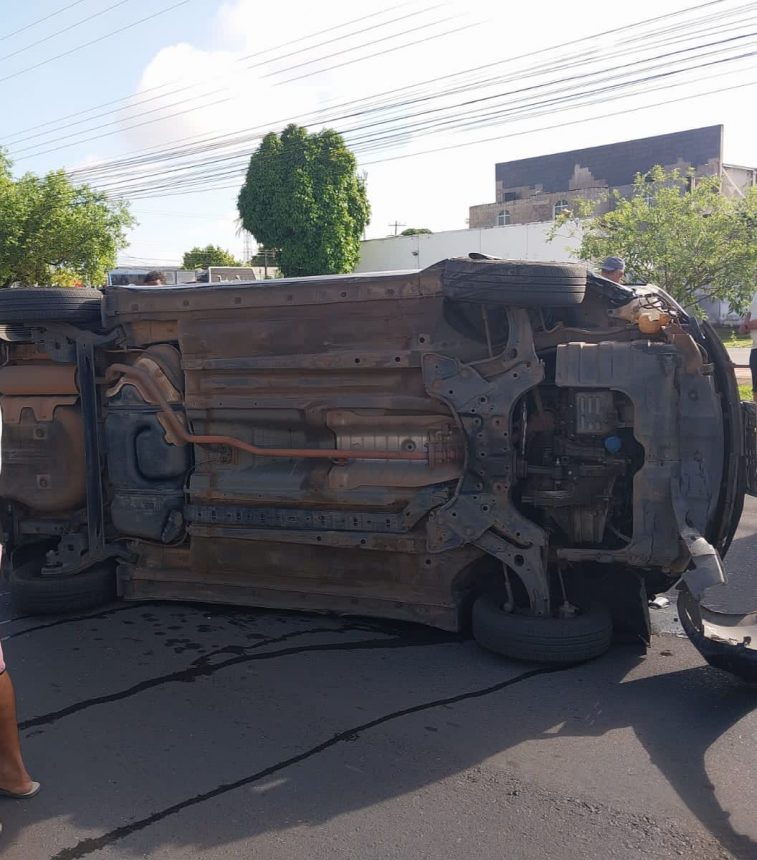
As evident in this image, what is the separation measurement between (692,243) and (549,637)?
1283cm

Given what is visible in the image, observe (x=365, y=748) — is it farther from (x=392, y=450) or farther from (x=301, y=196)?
(x=301, y=196)

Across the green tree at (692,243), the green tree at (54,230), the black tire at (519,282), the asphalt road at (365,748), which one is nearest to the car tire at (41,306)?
the asphalt road at (365,748)

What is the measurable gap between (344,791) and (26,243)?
24.6 metres

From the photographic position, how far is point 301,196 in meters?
34.7

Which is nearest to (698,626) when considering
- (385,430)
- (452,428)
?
(452,428)

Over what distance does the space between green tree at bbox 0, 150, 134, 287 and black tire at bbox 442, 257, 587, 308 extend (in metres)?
22.0

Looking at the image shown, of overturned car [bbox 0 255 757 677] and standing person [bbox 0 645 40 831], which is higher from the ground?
overturned car [bbox 0 255 757 677]

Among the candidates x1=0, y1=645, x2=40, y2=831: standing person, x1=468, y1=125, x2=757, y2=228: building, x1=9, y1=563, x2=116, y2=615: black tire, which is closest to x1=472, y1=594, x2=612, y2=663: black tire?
x1=0, y1=645, x2=40, y2=831: standing person

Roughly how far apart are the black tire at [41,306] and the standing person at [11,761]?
254cm

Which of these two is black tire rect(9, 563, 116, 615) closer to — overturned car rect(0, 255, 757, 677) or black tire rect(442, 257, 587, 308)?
overturned car rect(0, 255, 757, 677)

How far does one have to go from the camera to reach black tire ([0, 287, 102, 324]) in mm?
5223

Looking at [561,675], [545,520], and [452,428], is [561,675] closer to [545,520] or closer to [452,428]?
[545,520]

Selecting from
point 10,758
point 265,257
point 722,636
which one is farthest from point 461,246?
point 10,758

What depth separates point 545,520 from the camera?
4723 mm
